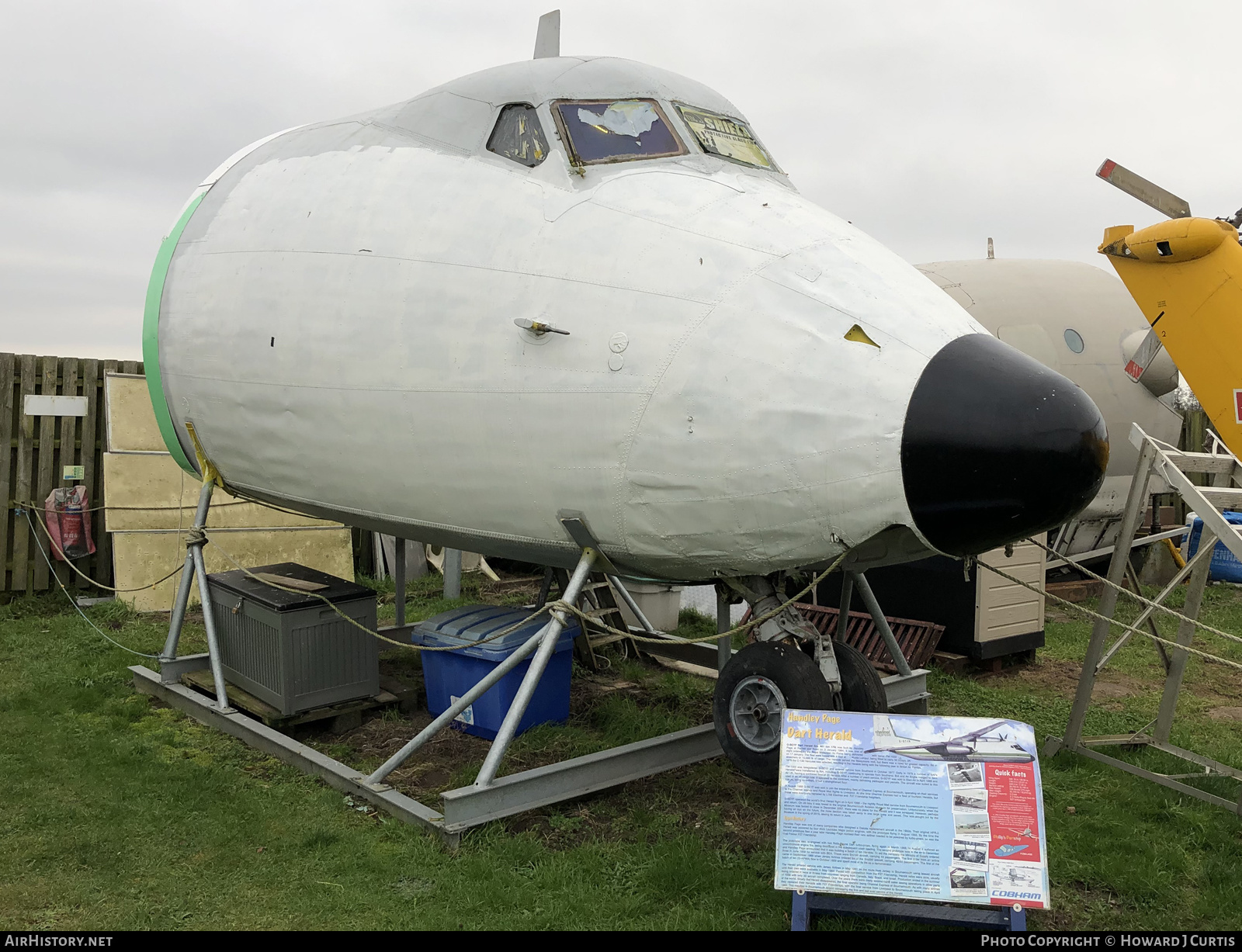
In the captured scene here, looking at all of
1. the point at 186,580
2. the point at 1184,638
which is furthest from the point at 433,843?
the point at 1184,638

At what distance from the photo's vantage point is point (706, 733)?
527 centimetres

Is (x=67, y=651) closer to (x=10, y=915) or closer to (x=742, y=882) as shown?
(x=10, y=915)

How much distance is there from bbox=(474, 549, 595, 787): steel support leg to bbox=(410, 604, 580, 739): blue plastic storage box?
1222 mm

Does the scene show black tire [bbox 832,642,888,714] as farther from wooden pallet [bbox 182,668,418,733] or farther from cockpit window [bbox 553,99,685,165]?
wooden pallet [bbox 182,668,418,733]

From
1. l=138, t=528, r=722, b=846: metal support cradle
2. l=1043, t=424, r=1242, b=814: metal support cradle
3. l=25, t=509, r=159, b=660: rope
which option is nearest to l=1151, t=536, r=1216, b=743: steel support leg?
l=1043, t=424, r=1242, b=814: metal support cradle

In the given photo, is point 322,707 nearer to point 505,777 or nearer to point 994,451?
point 505,777

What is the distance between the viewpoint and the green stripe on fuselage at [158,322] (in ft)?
20.8

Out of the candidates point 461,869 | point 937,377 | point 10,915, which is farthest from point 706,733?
point 10,915

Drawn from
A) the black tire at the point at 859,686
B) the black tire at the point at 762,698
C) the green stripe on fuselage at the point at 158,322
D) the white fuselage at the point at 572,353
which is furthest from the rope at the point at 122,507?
the black tire at the point at 859,686

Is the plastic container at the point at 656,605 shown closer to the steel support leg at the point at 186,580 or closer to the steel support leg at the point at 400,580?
the steel support leg at the point at 400,580

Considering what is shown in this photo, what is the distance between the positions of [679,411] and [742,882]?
79.8 inches

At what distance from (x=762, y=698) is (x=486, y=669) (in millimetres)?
2031

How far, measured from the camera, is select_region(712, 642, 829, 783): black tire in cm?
433

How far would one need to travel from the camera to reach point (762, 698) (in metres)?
4.46
